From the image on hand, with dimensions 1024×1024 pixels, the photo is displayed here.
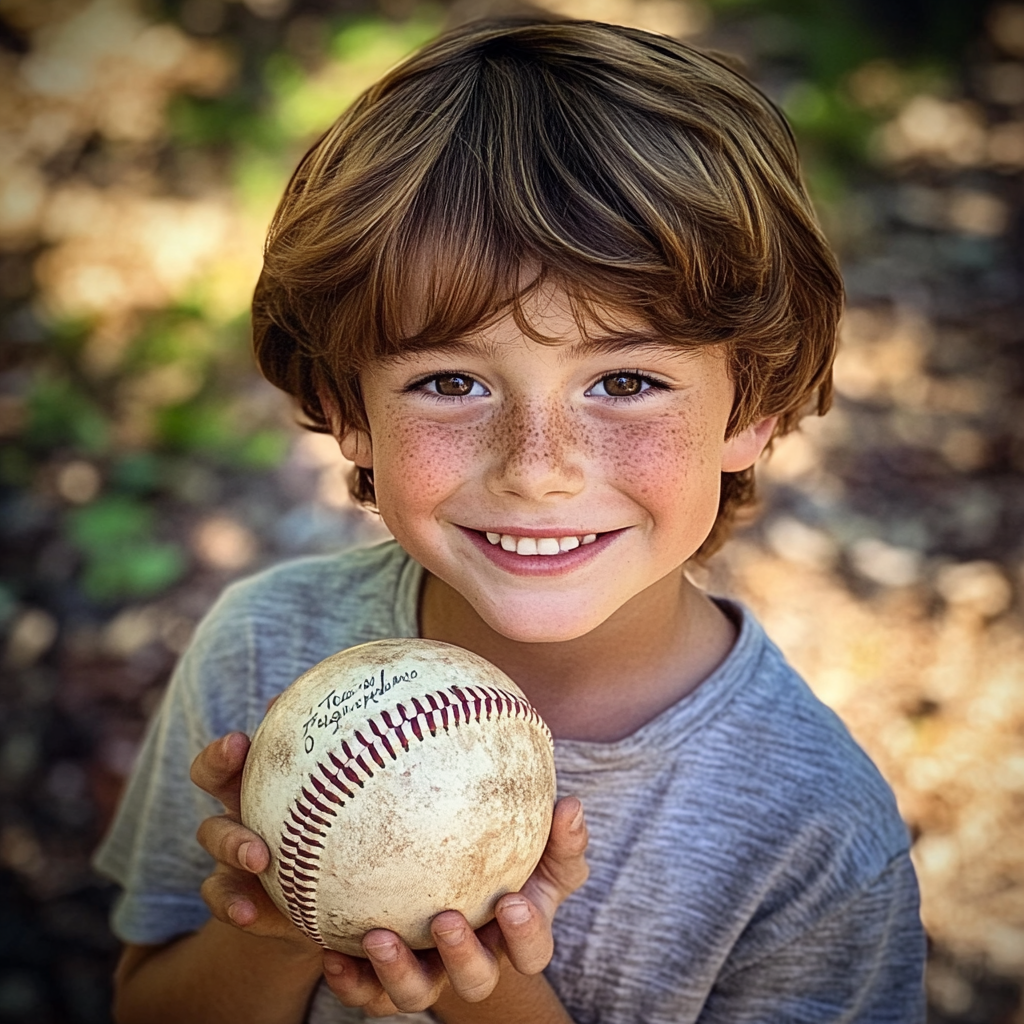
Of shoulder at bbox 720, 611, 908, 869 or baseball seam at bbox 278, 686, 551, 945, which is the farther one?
shoulder at bbox 720, 611, 908, 869

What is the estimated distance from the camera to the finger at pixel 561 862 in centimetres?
180

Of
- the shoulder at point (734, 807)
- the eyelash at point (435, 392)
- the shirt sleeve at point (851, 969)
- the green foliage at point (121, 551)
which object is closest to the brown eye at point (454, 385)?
the eyelash at point (435, 392)

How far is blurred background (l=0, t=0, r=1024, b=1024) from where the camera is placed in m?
3.77

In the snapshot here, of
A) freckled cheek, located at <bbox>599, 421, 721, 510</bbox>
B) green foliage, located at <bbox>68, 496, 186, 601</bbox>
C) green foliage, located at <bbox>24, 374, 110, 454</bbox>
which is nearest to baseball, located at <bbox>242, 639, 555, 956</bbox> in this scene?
freckled cheek, located at <bbox>599, 421, 721, 510</bbox>

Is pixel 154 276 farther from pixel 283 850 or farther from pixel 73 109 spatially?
pixel 283 850

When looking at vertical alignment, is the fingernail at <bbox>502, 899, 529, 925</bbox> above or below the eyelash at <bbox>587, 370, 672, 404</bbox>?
below

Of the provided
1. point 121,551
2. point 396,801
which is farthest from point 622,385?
point 121,551

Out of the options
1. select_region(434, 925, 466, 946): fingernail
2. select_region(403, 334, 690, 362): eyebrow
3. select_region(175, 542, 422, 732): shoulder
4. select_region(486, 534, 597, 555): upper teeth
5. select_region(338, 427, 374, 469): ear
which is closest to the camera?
select_region(434, 925, 466, 946): fingernail

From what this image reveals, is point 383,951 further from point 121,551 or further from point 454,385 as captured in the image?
point 121,551

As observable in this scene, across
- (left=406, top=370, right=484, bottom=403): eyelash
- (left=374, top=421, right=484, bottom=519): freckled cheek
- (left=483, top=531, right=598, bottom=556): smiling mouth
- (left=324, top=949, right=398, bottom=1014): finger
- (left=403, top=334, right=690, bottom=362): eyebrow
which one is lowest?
(left=324, top=949, right=398, bottom=1014): finger

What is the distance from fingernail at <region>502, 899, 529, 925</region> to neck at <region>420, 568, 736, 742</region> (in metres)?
0.54

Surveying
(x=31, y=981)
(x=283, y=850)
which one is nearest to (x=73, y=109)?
(x=31, y=981)

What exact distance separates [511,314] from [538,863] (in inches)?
33.6

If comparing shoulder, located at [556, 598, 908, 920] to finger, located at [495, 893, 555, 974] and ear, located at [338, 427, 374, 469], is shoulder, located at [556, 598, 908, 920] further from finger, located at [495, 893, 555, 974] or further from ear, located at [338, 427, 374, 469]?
ear, located at [338, 427, 374, 469]
